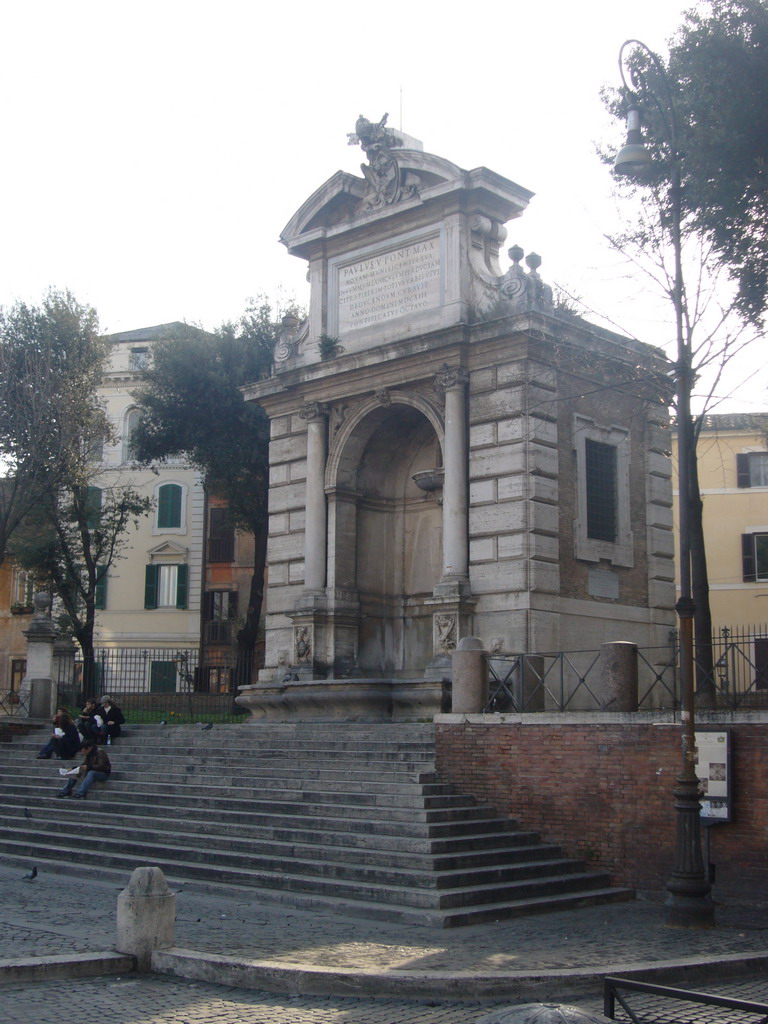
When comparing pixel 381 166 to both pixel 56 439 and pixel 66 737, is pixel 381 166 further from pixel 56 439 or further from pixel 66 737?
pixel 66 737

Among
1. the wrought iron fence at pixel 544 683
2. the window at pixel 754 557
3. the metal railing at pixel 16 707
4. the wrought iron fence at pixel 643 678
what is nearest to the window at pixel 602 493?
the wrought iron fence at pixel 643 678

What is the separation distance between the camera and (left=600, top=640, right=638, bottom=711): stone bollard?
1530 centimetres

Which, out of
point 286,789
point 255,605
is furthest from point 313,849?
point 255,605

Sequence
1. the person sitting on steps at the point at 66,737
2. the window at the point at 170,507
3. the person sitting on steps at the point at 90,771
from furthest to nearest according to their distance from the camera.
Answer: the window at the point at 170,507
the person sitting on steps at the point at 66,737
the person sitting on steps at the point at 90,771

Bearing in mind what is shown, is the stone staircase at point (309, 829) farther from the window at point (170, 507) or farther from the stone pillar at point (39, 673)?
the window at point (170, 507)

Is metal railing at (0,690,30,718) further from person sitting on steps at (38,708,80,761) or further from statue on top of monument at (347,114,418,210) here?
statue on top of monument at (347,114,418,210)

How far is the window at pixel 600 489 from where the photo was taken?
2216 cm

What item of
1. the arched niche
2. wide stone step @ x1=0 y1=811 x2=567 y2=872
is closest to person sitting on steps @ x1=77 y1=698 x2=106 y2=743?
wide stone step @ x1=0 y1=811 x2=567 y2=872

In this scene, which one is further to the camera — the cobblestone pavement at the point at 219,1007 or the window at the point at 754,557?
the window at the point at 754,557

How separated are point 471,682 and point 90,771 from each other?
655cm

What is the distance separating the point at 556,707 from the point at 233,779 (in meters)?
5.42

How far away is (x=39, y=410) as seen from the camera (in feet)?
93.6

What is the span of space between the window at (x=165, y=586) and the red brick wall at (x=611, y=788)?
31338 mm

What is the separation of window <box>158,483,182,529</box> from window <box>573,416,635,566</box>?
91.0 feet
